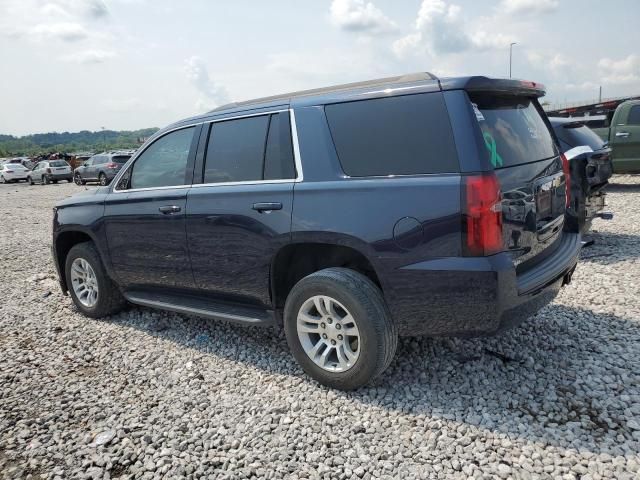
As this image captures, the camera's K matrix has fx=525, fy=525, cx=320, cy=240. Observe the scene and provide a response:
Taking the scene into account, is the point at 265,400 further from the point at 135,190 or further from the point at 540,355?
the point at 135,190

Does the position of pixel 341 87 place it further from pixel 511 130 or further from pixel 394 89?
pixel 511 130

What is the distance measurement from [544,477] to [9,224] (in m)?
13.8

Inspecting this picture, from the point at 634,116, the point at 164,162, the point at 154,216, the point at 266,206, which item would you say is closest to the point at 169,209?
the point at 154,216

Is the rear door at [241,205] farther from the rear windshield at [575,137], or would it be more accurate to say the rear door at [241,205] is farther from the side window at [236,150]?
the rear windshield at [575,137]

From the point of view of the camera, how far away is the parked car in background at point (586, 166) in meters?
6.18

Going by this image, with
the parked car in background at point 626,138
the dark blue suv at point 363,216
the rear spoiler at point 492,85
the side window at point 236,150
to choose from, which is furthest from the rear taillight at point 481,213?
the parked car in background at point 626,138

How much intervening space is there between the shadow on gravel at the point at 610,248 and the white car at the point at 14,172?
34.0 m

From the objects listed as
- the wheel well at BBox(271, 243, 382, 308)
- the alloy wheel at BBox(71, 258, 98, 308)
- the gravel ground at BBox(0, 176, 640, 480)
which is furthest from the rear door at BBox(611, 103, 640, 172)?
the alloy wheel at BBox(71, 258, 98, 308)

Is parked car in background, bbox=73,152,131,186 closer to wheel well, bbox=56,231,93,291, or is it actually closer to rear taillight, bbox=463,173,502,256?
wheel well, bbox=56,231,93,291

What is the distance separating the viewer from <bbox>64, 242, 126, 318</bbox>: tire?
16.1 feet

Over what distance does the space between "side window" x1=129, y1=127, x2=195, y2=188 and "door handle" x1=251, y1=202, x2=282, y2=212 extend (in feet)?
3.04

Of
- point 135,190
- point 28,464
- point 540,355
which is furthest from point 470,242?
point 135,190

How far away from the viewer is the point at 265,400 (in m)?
3.37

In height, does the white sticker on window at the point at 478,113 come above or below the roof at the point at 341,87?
below
